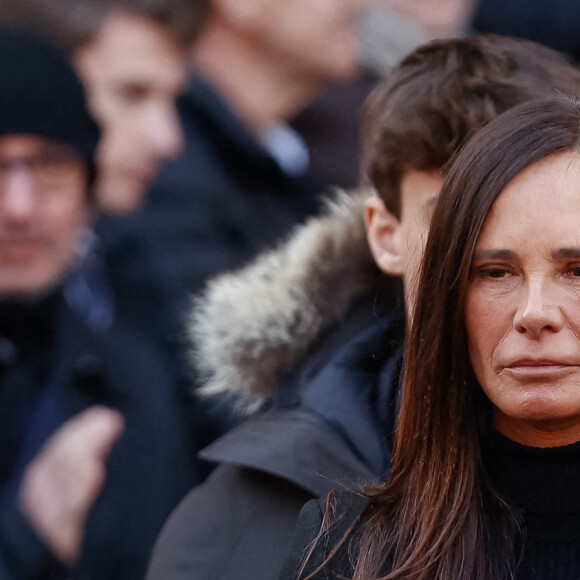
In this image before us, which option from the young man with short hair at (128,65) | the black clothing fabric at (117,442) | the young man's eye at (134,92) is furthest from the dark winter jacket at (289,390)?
the young man's eye at (134,92)

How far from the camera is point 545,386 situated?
140 cm

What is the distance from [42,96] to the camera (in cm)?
327

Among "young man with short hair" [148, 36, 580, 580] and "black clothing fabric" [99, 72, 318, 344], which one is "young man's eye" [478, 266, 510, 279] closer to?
"young man with short hair" [148, 36, 580, 580]

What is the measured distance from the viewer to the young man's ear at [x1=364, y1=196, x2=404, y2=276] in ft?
6.39

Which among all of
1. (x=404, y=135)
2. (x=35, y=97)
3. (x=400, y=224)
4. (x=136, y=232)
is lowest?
(x=136, y=232)

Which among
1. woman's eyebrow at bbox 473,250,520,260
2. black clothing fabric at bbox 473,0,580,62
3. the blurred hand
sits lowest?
the blurred hand

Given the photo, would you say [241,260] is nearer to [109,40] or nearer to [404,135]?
[109,40]

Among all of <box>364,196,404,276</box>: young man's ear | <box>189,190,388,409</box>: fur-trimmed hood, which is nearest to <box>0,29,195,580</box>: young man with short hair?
<box>189,190,388,409</box>: fur-trimmed hood

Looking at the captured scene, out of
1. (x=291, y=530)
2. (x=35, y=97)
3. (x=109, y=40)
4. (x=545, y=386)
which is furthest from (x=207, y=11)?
(x=545, y=386)

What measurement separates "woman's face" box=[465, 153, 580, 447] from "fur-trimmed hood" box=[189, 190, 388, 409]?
0.61 m

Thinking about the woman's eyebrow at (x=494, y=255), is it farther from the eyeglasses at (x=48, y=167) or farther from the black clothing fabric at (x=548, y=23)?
the black clothing fabric at (x=548, y=23)

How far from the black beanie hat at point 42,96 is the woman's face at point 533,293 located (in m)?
2.07

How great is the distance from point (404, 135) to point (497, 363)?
645mm

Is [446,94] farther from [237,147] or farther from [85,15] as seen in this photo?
[85,15]
